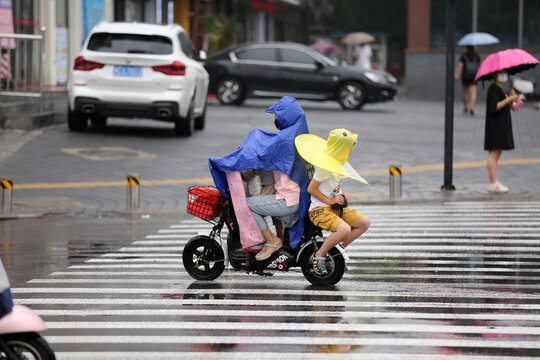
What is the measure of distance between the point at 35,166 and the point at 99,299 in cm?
865

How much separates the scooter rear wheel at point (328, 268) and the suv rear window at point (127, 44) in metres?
10.7

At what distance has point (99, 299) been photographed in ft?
26.0

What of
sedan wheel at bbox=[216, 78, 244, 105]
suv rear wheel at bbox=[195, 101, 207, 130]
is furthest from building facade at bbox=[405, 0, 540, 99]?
suv rear wheel at bbox=[195, 101, 207, 130]

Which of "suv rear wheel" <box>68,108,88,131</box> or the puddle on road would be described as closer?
the puddle on road

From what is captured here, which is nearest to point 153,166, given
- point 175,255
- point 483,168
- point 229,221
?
point 483,168

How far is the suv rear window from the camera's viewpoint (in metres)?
18.3

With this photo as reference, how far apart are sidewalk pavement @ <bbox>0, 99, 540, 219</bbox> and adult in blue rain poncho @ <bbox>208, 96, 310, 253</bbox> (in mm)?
5245

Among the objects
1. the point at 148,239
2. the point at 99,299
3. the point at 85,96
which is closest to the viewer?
the point at 99,299

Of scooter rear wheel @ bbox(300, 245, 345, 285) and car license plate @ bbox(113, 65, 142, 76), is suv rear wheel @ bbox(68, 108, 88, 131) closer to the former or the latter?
car license plate @ bbox(113, 65, 142, 76)

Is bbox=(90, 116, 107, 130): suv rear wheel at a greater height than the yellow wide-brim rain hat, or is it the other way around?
the yellow wide-brim rain hat

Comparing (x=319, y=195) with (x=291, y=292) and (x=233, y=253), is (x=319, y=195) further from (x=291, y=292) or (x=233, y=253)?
(x=233, y=253)

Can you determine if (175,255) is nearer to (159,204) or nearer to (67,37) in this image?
(159,204)

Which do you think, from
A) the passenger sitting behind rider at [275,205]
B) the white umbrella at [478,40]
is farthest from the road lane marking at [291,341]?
the white umbrella at [478,40]

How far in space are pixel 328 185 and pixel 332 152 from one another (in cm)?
26
